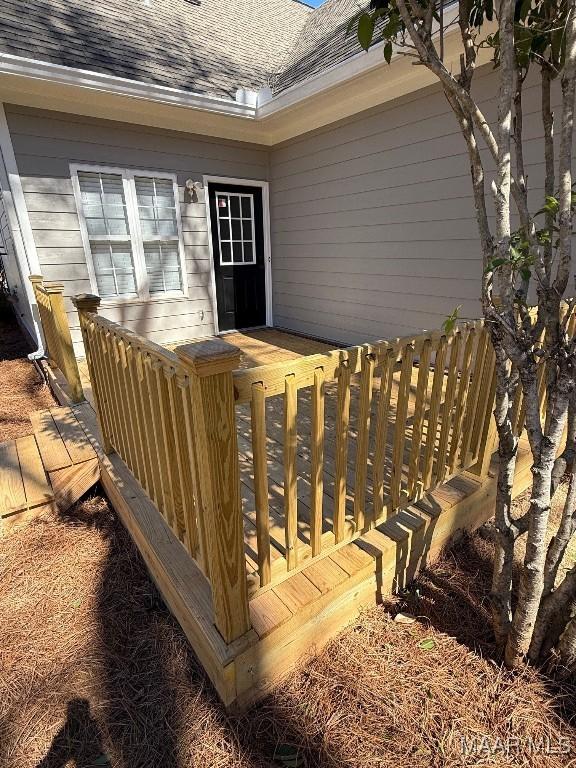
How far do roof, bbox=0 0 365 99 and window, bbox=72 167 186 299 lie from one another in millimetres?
1080

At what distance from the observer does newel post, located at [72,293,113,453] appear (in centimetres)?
234

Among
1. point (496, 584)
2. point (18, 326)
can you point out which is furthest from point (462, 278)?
point (18, 326)

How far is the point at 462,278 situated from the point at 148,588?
380 centimetres

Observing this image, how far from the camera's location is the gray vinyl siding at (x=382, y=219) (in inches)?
154

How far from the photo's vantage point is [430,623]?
5.86 ft

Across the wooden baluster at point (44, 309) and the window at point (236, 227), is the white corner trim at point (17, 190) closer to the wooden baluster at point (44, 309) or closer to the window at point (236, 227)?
the wooden baluster at point (44, 309)

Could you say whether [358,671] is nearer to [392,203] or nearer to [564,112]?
[564,112]

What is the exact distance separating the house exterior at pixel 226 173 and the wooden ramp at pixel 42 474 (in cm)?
255

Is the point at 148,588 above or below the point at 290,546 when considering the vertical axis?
below

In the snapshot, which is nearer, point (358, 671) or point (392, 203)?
point (358, 671)

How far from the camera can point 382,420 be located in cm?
170

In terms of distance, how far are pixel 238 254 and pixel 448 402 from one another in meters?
5.02

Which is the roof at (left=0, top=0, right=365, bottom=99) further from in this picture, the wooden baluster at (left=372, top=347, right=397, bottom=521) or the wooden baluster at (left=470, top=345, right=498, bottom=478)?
the wooden baluster at (left=372, top=347, right=397, bottom=521)

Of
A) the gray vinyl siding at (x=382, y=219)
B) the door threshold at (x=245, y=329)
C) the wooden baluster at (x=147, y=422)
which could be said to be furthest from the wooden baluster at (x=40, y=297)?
the gray vinyl siding at (x=382, y=219)
